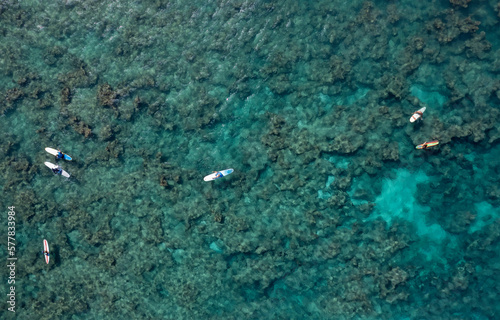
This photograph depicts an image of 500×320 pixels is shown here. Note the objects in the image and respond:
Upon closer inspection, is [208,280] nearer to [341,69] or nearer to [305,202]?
[305,202]

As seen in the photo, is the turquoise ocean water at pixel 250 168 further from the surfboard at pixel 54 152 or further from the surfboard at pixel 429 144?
the surfboard at pixel 54 152

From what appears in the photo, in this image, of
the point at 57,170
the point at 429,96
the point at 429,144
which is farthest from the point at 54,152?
the point at 429,96

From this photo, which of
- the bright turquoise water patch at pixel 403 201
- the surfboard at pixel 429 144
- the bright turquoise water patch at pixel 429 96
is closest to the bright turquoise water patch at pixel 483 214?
the bright turquoise water patch at pixel 403 201

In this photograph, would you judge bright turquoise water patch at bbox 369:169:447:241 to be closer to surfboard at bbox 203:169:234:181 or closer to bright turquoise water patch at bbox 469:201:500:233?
bright turquoise water patch at bbox 469:201:500:233

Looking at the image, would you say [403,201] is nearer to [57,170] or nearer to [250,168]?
[250,168]

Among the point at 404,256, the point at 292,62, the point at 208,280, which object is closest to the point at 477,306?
the point at 404,256

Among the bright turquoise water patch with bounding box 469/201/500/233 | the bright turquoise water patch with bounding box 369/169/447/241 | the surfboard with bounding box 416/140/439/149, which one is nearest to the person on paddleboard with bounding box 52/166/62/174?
the bright turquoise water patch with bounding box 369/169/447/241
